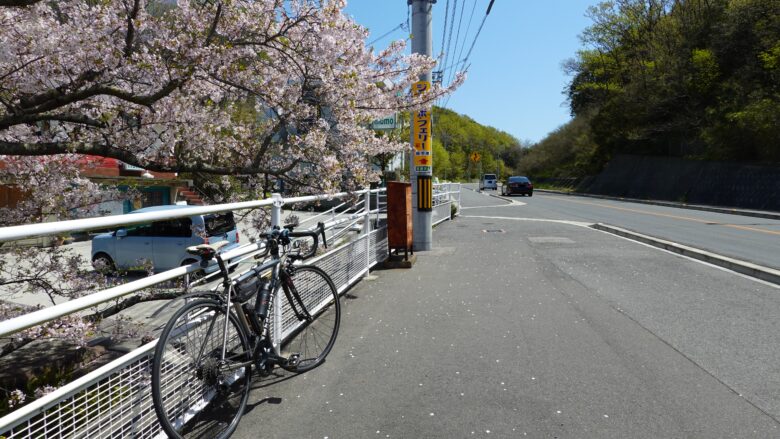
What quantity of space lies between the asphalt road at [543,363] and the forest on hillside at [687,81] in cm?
2709

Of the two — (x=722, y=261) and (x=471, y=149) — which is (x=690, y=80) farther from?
(x=471, y=149)

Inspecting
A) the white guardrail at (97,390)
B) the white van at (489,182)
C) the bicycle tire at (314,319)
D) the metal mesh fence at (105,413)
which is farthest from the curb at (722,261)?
the white van at (489,182)

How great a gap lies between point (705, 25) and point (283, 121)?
41.3 metres

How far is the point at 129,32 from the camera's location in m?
4.56

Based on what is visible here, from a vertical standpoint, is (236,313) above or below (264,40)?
below

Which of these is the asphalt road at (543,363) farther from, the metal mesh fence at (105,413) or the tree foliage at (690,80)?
the tree foliage at (690,80)

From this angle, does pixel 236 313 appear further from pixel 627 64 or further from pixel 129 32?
pixel 627 64

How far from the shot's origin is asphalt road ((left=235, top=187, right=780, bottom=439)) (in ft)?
11.1

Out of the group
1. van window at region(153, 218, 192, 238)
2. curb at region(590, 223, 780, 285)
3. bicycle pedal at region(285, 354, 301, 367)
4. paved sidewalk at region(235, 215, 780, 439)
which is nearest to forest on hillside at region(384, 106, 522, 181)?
curb at region(590, 223, 780, 285)

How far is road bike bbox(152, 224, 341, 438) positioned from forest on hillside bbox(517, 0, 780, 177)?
1224 inches

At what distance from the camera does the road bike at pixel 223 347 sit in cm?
289

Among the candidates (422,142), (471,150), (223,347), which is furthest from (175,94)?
(471,150)

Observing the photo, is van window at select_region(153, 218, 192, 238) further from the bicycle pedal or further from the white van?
the white van

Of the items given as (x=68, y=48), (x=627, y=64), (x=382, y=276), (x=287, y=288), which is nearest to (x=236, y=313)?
(x=287, y=288)
